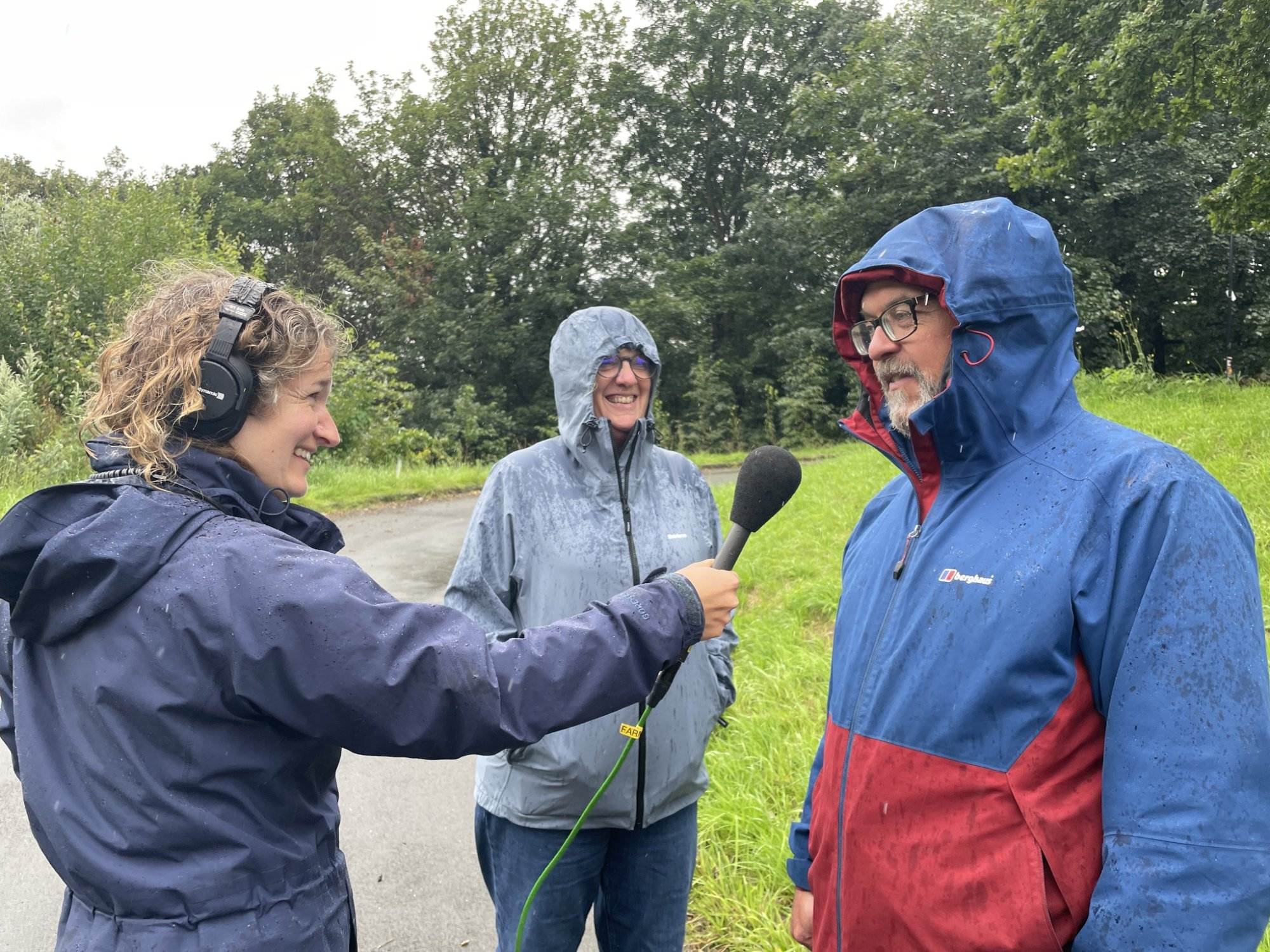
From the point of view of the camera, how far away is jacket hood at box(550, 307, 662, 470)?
306cm

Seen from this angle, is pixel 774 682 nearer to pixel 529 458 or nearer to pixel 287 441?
pixel 529 458

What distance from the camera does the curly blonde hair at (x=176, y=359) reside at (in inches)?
67.3

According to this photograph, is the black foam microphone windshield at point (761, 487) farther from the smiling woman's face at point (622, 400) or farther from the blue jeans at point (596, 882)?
the blue jeans at point (596, 882)

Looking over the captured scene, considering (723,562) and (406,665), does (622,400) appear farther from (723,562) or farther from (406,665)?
(406,665)

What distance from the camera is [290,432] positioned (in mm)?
1858

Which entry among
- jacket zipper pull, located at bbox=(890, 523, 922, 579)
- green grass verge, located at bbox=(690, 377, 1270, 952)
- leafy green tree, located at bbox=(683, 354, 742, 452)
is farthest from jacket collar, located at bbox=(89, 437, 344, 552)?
leafy green tree, located at bbox=(683, 354, 742, 452)

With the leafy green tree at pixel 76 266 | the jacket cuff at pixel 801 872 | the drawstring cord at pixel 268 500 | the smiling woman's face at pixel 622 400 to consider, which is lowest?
the jacket cuff at pixel 801 872

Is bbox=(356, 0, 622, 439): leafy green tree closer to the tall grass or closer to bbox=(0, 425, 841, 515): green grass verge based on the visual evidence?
bbox=(0, 425, 841, 515): green grass verge

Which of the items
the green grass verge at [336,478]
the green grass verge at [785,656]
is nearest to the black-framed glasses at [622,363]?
the green grass verge at [785,656]

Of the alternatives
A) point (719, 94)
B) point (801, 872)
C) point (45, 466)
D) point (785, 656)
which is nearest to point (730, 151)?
point (719, 94)

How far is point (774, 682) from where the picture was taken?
5672mm

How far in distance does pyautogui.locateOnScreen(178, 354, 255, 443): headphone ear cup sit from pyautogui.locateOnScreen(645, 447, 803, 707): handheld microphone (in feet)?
3.37

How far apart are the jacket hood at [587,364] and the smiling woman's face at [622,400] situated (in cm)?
3

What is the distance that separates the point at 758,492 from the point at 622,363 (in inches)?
44.6
